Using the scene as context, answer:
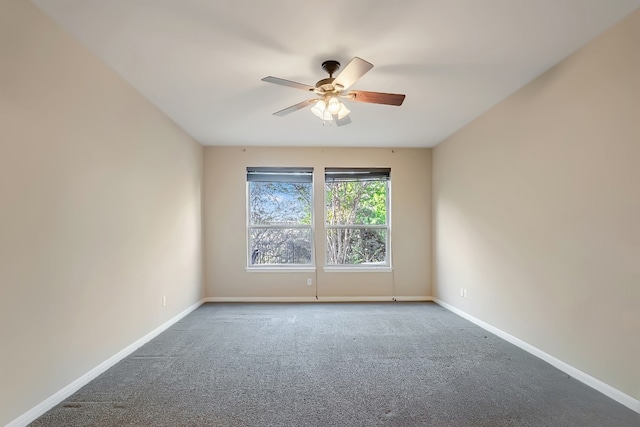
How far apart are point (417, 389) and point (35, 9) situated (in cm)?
342

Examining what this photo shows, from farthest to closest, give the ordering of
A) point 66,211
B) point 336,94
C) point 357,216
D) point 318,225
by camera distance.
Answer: point 357,216 < point 318,225 < point 336,94 < point 66,211

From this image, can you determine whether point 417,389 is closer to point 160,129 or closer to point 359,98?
point 359,98

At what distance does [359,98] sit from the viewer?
257cm

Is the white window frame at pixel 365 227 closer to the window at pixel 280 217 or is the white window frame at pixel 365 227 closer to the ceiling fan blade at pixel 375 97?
the window at pixel 280 217

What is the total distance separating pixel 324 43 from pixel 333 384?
243cm

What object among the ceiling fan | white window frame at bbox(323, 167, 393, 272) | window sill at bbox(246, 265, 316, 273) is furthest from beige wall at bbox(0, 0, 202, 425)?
white window frame at bbox(323, 167, 393, 272)

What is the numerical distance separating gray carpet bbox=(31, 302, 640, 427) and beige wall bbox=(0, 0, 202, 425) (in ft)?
1.14

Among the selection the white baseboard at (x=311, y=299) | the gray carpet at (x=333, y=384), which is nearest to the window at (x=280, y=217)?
the white baseboard at (x=311, y=299)

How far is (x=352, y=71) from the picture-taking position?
220cm

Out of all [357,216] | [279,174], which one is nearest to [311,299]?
[357,216]

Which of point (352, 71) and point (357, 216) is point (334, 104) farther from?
point (357, 216)

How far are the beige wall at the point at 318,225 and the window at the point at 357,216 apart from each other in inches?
5.4

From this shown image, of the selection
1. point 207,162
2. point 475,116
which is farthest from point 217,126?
point 475,116

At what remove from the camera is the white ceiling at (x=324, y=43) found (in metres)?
1.93
